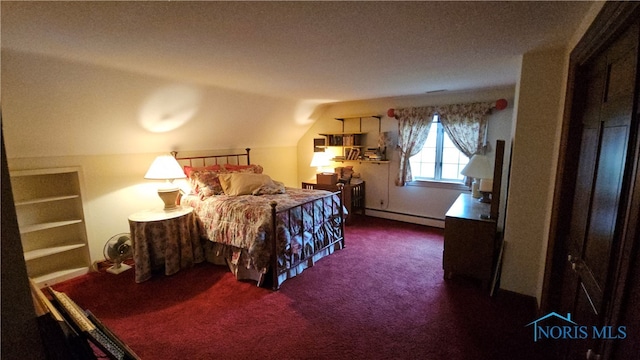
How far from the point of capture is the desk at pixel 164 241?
9.20ft

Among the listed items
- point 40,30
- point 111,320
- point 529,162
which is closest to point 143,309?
point 111,320

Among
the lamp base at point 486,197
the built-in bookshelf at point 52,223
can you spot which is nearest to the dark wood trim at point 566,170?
the lamp base at point 486,197

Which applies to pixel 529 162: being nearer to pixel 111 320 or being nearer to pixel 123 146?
pixel 111 320

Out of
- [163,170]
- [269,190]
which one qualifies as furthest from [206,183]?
[269,190]

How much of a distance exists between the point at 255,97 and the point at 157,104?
1250 millimetres

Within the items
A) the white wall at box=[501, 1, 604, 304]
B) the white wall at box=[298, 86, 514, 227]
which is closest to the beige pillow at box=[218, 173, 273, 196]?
the white wall at box=[298, 86, 514, 227]

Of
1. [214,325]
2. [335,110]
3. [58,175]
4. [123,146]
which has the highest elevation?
[335,110]

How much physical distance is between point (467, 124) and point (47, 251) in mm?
5281

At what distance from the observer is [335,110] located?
5.18m

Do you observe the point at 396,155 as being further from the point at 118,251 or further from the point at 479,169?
the point at 118,251

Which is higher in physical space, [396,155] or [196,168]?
[396,155]

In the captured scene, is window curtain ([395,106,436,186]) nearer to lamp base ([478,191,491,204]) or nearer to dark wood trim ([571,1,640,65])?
lamp base ([478,191,491,204])

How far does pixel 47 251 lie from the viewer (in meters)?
2.75

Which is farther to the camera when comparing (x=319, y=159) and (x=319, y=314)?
(x=319, y=159)
